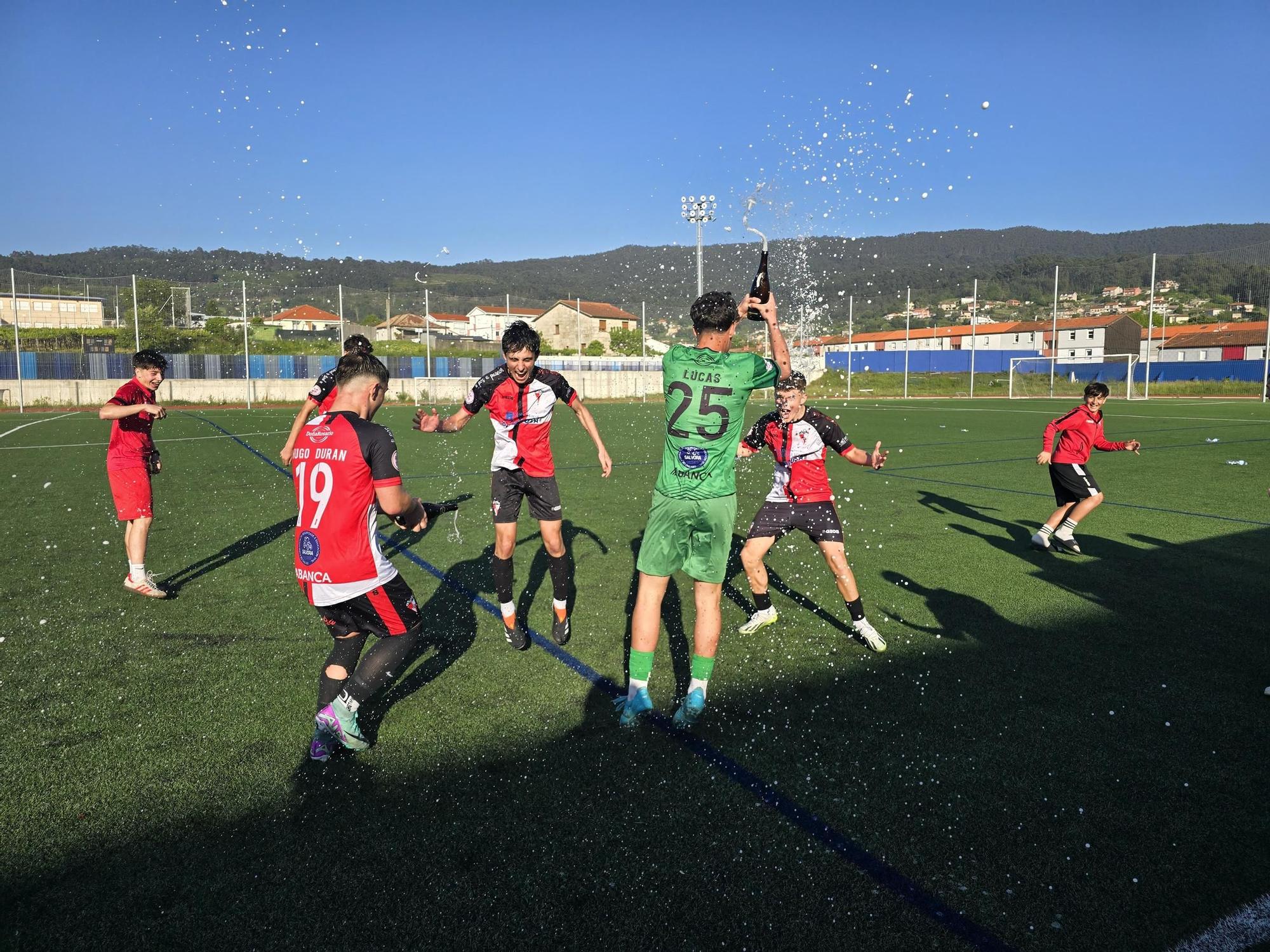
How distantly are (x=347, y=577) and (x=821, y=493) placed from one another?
3.50m

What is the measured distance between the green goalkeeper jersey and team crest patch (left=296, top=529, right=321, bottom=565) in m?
1.69

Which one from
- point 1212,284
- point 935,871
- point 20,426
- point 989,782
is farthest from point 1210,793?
point 1212,284

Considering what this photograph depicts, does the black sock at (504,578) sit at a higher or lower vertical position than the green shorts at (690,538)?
lower

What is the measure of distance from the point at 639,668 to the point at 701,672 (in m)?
0.35

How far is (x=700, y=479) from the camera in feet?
13.8

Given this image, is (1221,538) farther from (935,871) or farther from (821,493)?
(935,871)

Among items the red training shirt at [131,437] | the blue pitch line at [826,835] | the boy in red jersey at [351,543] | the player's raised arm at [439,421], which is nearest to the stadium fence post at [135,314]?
the red training shirt at [131,437]

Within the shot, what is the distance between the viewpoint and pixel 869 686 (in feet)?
15.8

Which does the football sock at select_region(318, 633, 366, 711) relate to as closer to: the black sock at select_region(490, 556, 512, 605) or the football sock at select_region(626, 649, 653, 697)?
the football sock at select_region(626, 649, 653, 697)

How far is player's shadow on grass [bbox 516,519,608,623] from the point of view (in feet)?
21.4

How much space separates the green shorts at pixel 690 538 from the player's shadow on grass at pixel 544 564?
1869 millimetres

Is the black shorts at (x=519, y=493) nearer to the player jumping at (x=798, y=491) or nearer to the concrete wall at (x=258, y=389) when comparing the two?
the player jumping at (x=798, y=491)

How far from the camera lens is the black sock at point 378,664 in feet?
12.9

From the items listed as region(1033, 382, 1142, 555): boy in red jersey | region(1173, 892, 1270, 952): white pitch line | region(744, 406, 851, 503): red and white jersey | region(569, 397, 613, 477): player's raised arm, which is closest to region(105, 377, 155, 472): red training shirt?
region(569, 397, 613, 477): player's raised arm
